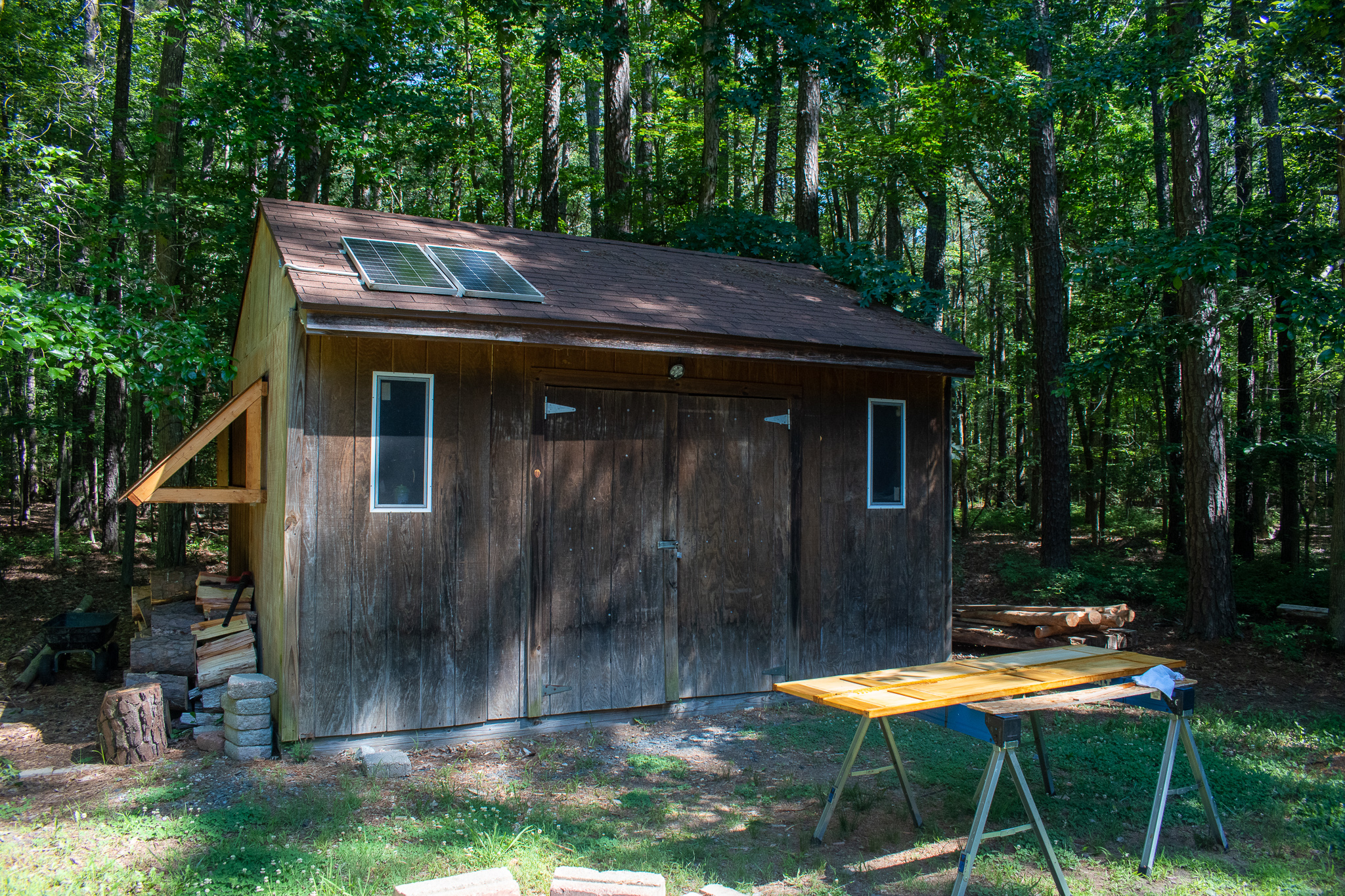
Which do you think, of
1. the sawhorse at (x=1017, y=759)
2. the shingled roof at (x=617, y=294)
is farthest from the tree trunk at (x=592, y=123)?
the sawhorse at (x=1017, y=759)

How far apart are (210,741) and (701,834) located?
357 cm

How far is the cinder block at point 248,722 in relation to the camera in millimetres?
5492

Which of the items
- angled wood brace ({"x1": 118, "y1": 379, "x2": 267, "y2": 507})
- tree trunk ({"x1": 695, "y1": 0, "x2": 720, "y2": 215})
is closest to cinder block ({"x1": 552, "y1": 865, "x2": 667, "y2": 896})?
angled wood brace ({"x1": 118, "y1": 379, "x2": 267, "y2": 507})


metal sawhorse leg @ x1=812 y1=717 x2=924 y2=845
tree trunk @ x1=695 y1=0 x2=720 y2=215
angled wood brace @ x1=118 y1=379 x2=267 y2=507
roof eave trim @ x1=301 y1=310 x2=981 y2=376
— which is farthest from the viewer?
tree trunk @ x1=695 y1=0 x2=720 y2=215

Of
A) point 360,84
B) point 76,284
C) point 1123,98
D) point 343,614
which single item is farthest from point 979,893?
point 76,284

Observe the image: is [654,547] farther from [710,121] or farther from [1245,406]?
[1245,406]

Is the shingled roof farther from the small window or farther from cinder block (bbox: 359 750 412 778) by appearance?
cinder block (bbox: 359 750 412 778)

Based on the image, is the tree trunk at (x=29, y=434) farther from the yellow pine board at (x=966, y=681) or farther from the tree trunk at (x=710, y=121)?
the yellow pine board at (x=966, y=681)

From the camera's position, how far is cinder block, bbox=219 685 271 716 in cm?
551

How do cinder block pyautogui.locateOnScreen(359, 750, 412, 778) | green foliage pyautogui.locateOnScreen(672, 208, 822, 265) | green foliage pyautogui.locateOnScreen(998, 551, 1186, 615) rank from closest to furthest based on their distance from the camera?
cinder block pyautogui.locateOnScreen(359, 750, 412, 778) → green foliage pyautogui.locateOnScreen(998, 551, 1186, 615) → green foliage pyautogui.locateOnScreen(672, 208, 822, 265)

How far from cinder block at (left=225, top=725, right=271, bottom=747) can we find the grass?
46cm

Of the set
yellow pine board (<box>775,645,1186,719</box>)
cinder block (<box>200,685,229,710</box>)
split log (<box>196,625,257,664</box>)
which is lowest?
cinder block (<box>200,685,229,710</box>)

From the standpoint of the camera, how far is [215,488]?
615 cm

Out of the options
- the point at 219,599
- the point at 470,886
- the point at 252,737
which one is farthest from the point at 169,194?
the point at 470,886
